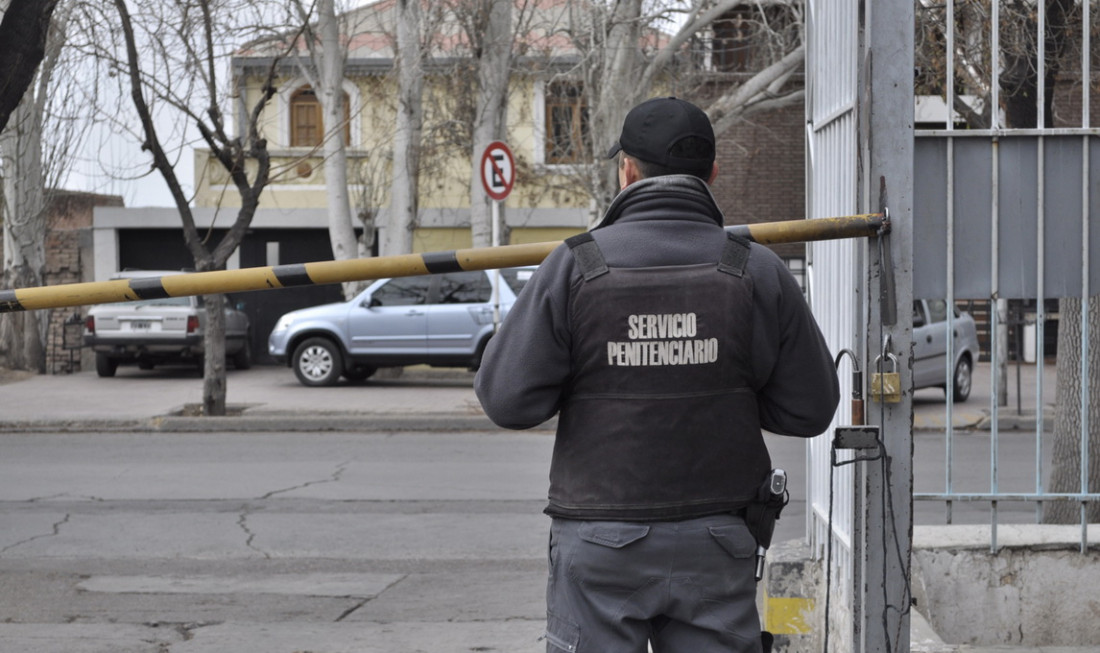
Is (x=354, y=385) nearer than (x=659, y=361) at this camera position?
No

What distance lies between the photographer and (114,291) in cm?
374

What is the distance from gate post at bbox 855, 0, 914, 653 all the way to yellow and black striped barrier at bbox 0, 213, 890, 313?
0.36ft

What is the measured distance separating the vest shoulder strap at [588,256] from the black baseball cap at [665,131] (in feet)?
0.70

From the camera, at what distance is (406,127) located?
19391 millimetres

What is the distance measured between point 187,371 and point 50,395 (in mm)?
4237

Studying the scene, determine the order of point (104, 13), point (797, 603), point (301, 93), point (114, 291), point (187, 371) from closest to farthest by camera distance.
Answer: point (114, 291), point (797, 603), point (104, 13), point (187, 371), point (301, 93)

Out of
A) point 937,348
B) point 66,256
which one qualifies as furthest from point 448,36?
point 66,256

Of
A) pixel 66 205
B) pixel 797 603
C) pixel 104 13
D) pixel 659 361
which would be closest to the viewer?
pixel 659 361

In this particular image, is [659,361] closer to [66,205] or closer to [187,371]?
[187,371]

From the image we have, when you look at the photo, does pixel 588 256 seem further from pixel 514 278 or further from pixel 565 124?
pixel 565 124

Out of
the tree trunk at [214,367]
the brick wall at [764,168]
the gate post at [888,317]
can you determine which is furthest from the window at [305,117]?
the gate post at [888,317]

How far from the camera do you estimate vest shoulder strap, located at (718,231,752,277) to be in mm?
2715

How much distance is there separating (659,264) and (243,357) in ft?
71.8

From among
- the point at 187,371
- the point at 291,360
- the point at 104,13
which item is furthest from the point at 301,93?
the point at 104,13
